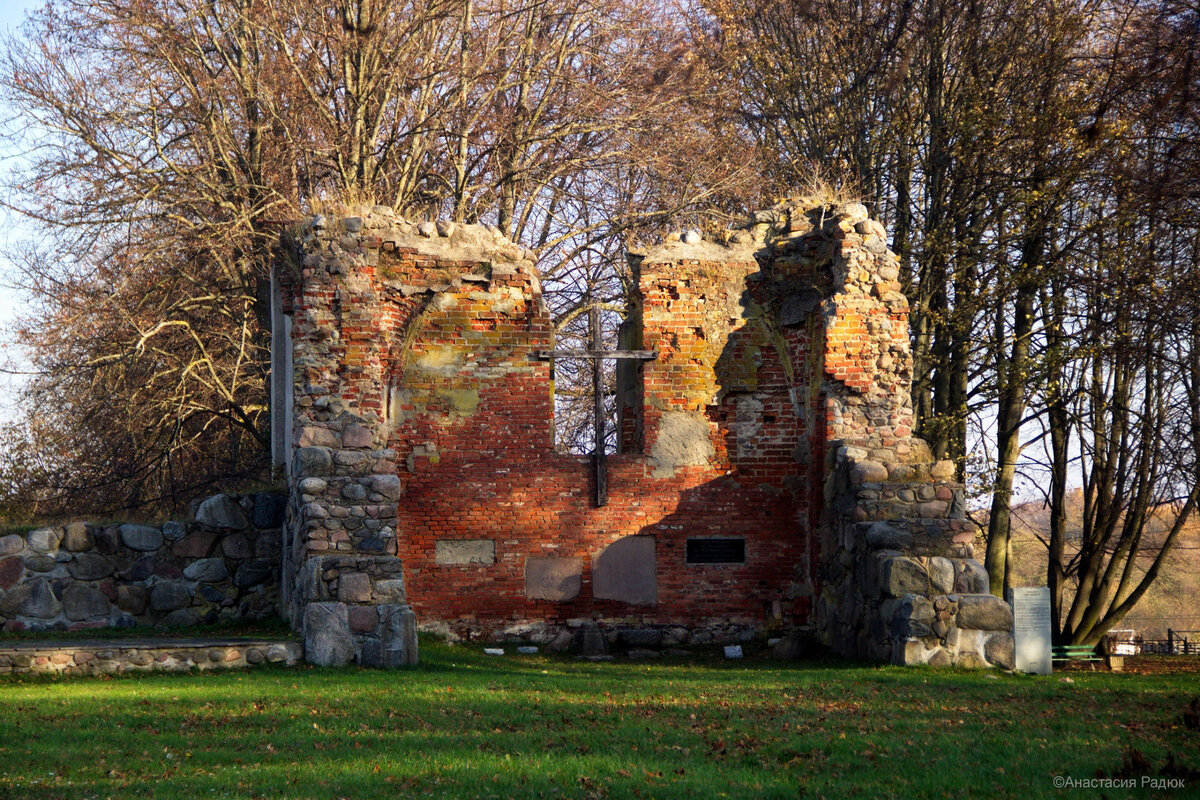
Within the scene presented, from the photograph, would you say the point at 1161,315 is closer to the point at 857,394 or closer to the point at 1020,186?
the point at 857,394

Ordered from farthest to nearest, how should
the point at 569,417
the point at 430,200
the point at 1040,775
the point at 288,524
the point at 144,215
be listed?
the point at 569,417, the point at 430,200, the point at 144,215, the point at 288,524, the point at 1040,775

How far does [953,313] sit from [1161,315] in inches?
184

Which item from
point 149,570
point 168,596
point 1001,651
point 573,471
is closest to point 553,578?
point 573,471

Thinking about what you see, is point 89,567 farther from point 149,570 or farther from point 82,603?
point 149,570

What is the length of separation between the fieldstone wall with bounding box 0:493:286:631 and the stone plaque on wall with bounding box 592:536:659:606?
12.9ft

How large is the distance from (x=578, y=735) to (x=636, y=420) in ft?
25.9

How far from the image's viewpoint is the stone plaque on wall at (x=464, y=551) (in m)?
14.3

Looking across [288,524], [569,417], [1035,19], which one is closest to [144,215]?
[288,524]

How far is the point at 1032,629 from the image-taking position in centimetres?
1218

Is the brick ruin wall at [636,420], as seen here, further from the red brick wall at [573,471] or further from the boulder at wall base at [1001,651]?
the boulder at wall base at [1001,651]

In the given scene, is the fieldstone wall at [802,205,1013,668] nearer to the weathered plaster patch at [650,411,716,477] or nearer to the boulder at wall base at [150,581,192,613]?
the weathered plaster patch at [650,411,716,477]

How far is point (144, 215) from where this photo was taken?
738 inches

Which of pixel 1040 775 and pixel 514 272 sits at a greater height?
pixel 514 272

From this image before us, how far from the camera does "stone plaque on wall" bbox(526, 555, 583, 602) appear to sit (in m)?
14.4
